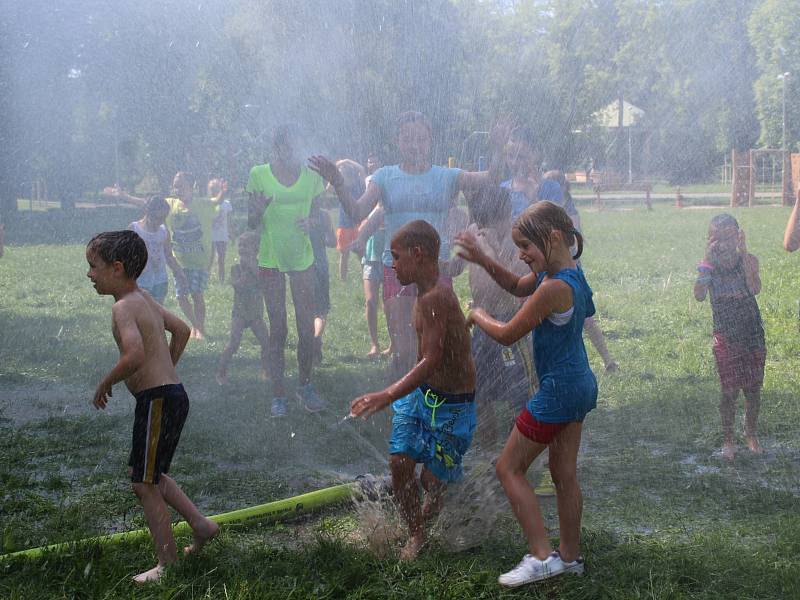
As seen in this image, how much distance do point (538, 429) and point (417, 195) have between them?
7.43ft

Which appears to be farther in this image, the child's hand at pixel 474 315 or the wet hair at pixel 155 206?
the wet hair at pixel 155 206

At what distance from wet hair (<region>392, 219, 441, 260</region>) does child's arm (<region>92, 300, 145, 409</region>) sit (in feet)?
3.59

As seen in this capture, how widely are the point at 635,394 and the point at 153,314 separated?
4261mm

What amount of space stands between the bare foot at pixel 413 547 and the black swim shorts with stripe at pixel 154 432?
993 millimetres

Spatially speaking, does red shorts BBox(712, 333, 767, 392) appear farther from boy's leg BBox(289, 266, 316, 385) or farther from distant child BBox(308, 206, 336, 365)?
distant child BBox(308, 206, 336, 365)

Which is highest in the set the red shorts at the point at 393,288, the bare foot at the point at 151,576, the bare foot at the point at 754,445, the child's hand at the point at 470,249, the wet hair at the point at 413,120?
the wet hair at the point at 413,120

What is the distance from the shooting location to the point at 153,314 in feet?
11.8

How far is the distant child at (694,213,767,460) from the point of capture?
5.40 metres

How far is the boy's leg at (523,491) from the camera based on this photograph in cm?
343

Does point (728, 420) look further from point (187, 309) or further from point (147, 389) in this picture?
point (187, 309)

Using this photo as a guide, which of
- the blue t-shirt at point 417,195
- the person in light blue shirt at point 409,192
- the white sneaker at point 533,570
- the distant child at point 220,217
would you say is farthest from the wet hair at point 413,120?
the distant child at point 220,217

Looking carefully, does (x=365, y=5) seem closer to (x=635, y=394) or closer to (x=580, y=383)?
(x=635, y=394)

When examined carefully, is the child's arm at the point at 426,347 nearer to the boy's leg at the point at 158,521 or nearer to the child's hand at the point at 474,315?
the child's hand at the point at 474,315

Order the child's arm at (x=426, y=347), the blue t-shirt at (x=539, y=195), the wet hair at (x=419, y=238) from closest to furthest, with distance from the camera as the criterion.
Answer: the child's arm at (x=426, y=347), the wet hair at (x=419, y=238), the blue t-shirt at (x=539, y=195)
